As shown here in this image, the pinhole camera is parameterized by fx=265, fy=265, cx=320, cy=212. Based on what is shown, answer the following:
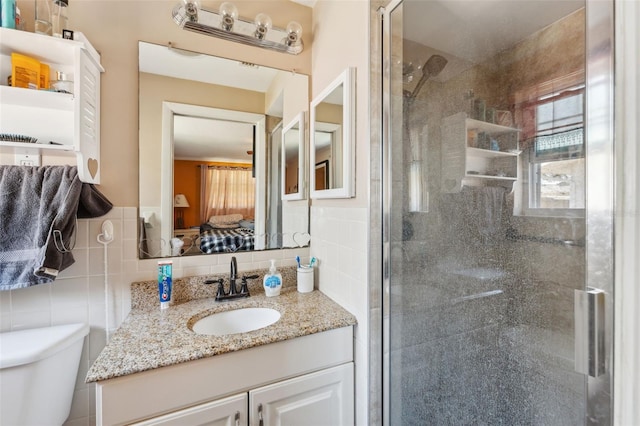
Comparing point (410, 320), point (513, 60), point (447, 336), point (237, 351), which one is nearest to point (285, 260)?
point (237, 351)

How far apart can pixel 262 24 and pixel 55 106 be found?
987 millimetres

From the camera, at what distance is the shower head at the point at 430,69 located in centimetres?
86

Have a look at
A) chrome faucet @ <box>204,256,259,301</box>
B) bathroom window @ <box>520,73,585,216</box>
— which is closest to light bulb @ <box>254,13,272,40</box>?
chrome faucet @ <box>204,256,259,301</box>

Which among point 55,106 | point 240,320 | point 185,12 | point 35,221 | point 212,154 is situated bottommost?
point 240,320

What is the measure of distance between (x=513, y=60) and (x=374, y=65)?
531 millimetres

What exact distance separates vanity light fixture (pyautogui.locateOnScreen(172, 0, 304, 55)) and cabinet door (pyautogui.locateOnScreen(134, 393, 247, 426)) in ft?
5.32

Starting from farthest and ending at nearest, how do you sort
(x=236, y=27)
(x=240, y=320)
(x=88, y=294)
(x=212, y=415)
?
(x=236, y=27), (x=240, y=320), (x=88, y=294), (x=212, y=415)

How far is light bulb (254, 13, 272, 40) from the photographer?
4.44ft

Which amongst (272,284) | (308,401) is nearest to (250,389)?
(308,401)

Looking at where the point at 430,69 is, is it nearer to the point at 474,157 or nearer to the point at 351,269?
the point at 474,157

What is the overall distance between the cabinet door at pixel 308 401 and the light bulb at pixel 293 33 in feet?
5.37

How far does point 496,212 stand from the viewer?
2.23 ft

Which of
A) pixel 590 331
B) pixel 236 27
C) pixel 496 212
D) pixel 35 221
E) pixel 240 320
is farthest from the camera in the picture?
pixel 236 27

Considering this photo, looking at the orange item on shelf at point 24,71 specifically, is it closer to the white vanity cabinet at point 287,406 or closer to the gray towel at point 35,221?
the gray towel at point 35,221
